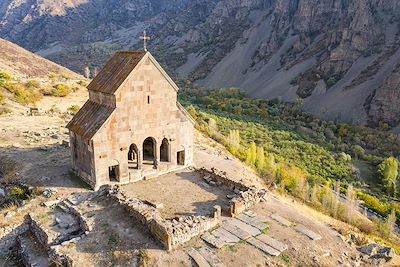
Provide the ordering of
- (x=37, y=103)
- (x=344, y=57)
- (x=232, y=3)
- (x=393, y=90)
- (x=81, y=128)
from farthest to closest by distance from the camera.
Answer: (x=232, y=3) < (x=344, y=57) < (x=393, y=90) < (x=37, y=103) < (x=81, y=128)

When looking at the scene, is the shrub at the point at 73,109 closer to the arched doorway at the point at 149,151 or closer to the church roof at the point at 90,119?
the arched doorway at the point at 149,151

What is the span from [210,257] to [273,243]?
2.67m

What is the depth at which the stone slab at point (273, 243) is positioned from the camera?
1473 centimetres

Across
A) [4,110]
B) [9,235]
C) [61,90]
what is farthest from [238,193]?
[61,90]

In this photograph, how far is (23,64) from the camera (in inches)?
2518

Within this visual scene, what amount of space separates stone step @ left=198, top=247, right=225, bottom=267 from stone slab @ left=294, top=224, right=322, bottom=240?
4220 millimetres

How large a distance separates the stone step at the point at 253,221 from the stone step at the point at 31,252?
7.94m

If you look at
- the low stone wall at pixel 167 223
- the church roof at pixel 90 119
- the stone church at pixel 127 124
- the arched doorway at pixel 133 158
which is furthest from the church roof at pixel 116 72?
the low stone wall at pixel 167 223

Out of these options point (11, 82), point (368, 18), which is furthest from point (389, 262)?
point (368, 18)

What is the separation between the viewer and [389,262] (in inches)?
601

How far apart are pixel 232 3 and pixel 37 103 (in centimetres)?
10983

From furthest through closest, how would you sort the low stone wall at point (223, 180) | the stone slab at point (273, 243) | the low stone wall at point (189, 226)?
the low stone wall at point (223, 180), the stone slab at point (273, 243), the low stone wall at point (189, 226)

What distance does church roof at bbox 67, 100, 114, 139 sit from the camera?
19422 mm

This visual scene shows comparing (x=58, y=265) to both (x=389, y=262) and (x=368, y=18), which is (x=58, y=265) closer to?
(x=389, y=262)
